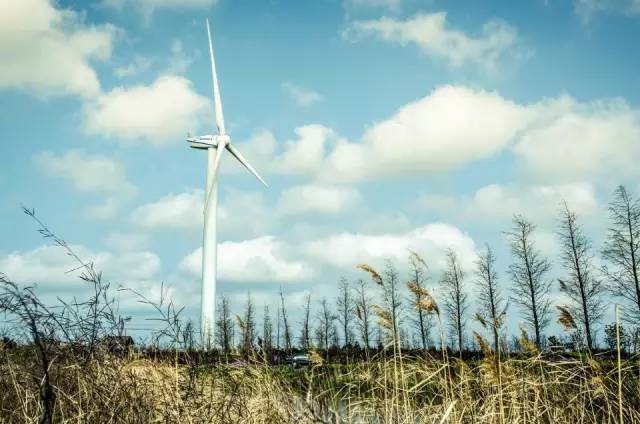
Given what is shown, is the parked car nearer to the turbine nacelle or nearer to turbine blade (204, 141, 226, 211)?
turbine blade (204, 141, 226, 211)

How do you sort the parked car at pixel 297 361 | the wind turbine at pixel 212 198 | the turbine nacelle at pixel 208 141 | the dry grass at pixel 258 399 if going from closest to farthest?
the dry grass at pixel 258 399
the parked car at pixel 297 361
the wind turbine at pixel 212 198
the turbine nacelle at pixel 208 141

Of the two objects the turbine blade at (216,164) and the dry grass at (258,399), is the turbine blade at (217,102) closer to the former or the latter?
the turbine blade at (216,164)

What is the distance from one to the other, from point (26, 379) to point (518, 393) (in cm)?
523

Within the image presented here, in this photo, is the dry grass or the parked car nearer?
the dry grass

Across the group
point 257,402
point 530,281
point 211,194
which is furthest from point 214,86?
point 257,402

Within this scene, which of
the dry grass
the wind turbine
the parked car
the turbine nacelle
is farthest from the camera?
the turbine nacelle

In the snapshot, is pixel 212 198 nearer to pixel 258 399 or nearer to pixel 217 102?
pixel 217 102

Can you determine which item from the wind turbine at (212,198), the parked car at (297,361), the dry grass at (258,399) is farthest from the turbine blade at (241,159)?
the dry grass at (258,399)

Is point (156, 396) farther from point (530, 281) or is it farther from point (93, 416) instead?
point (530, 281)

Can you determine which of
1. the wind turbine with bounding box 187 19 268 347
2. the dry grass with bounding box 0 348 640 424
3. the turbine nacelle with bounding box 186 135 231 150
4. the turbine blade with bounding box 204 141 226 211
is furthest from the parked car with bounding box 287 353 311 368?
the turbine nacelle with bounding box 186 135 231 150

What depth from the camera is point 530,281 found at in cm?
3381

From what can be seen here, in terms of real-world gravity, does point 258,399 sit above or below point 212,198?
below

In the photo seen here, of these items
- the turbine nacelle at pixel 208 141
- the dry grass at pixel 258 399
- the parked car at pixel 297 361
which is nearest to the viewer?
the dry grass at pixel 258 399

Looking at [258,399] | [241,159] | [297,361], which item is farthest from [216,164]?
[258,399]
